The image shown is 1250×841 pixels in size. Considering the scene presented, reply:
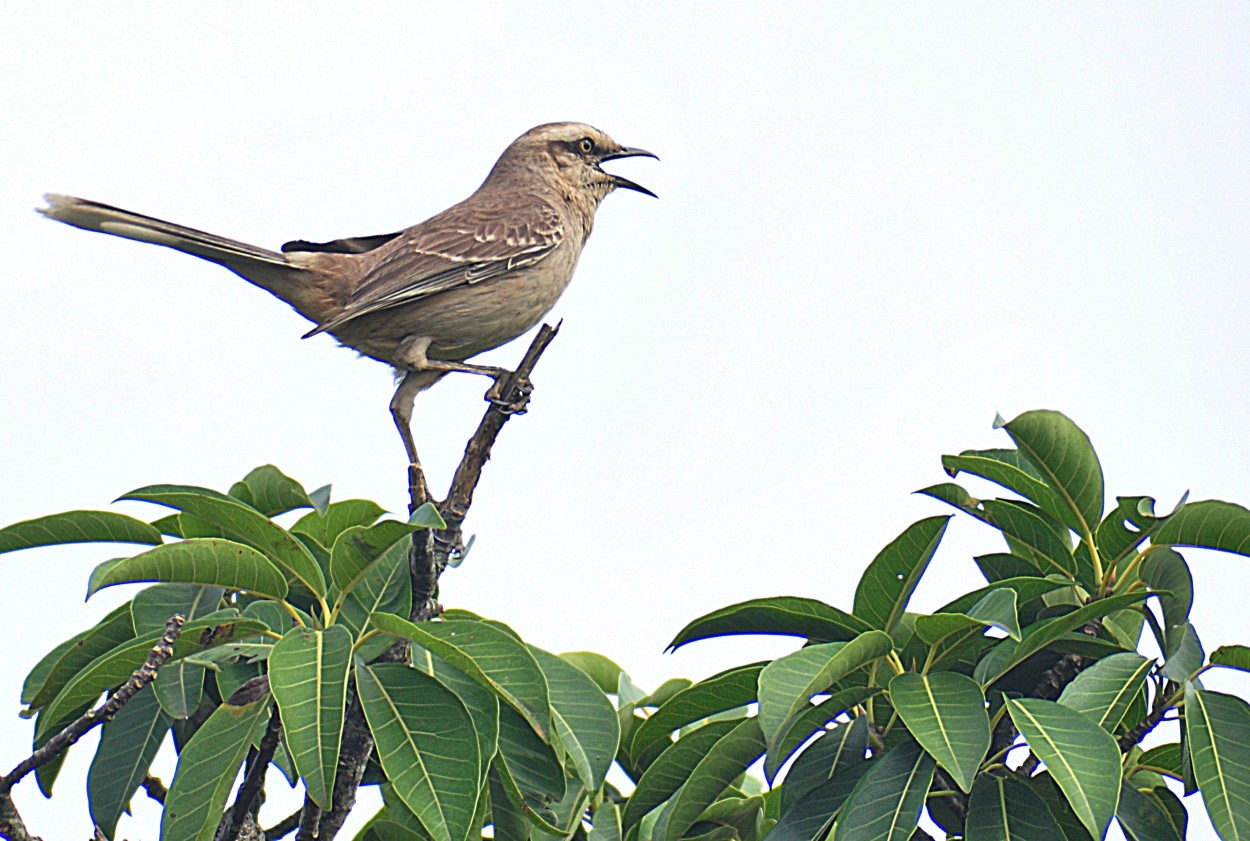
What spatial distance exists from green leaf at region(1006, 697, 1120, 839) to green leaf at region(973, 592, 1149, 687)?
0.52ft

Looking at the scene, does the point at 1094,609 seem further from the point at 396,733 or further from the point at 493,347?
the point at 493,347

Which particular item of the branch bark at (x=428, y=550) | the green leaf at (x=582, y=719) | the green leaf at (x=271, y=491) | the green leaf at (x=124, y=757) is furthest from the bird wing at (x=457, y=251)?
the green leaf at (x=582, y=719)

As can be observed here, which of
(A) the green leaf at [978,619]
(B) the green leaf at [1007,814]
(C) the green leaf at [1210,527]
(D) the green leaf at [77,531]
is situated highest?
(C) the green leaf at [1210,527]

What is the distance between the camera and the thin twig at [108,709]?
107 inches

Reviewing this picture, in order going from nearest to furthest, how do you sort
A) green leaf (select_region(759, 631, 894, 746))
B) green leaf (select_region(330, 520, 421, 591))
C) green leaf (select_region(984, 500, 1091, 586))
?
green leaf (select_region(759, 631, 894, 746)), green leaf (select_region(330, 520, 421, 591)), green leaf (select_region(984, 500, 1091, 586))

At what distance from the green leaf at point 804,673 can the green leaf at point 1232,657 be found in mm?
722

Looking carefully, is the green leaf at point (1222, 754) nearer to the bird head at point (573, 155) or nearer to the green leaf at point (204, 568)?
the green leaf at point (204, 568)

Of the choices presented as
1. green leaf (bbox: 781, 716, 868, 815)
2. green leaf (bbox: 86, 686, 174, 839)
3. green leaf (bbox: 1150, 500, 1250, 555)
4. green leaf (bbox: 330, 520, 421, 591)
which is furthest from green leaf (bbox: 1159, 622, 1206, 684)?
green leaf (bbox: 86, 686, 174, 839)

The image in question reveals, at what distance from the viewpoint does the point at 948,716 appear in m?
2.50

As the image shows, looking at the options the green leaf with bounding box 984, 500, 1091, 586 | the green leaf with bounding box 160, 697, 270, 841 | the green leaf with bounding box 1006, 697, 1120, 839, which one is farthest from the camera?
the green leaf with bounding box 984, 500, 1091, 586

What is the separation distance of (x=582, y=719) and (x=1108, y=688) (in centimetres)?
112

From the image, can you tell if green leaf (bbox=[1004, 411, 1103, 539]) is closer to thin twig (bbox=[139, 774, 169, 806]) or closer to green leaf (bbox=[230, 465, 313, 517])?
green leaf (bbox=[230, 465, 313, 517])

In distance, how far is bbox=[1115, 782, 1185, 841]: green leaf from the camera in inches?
110

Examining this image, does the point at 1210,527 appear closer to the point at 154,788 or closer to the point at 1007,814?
the point at 1007,814
